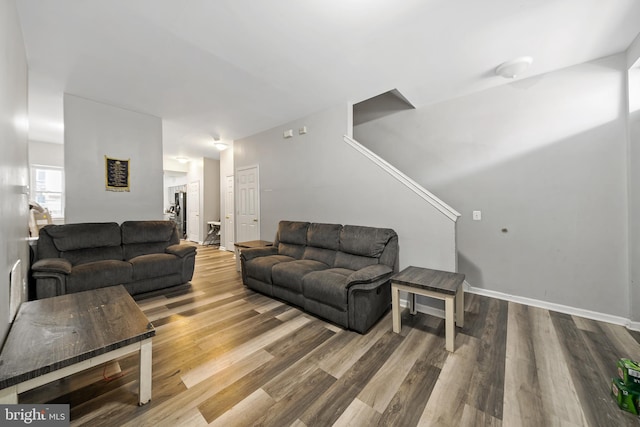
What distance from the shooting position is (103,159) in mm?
3662

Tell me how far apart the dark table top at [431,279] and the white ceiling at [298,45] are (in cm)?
223

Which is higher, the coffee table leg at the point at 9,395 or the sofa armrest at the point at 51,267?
the sofa armrest at the point at 51,267

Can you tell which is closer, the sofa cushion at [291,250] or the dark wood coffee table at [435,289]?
the dark wood coffee table at [435,289]

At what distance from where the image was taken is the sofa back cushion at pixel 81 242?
3.03m

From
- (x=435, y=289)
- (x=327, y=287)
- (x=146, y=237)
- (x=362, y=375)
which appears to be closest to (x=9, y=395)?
(x=362, y=375)

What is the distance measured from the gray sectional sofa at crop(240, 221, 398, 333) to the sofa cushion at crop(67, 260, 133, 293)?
4.96ft

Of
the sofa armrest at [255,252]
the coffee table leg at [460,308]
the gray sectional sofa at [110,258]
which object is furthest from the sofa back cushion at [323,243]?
the gray sectional sofa at [110,258]

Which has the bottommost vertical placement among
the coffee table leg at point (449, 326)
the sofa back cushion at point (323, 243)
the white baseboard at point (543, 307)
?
the white baseboard at point (543, 307)

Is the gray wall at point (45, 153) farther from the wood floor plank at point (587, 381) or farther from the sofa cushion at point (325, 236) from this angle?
the wood floor plank at point (587, 381)

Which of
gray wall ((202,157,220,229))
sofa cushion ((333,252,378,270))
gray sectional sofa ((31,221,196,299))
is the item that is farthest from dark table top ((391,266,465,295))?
gray wall ((202,157,220,229))

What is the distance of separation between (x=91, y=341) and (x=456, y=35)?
353cm

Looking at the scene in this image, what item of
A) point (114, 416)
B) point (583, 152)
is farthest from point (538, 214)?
point (114, 416)

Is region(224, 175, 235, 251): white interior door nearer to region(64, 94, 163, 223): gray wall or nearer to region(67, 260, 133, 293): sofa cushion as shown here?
region(64, 94, 163, 223): gray wall

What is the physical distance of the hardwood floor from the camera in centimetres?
139
